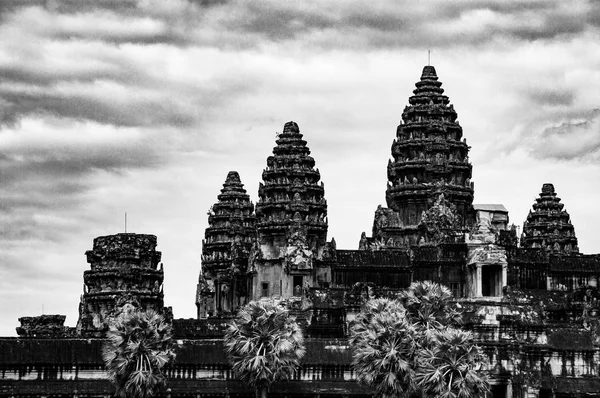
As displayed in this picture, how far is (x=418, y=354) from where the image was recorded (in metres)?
87.1

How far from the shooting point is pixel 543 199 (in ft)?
591

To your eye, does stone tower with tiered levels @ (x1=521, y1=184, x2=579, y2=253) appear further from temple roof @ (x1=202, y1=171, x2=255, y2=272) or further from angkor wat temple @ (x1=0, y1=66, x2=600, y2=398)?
temple roof @ (x1=202, y1=171, x2=255, y2=272)

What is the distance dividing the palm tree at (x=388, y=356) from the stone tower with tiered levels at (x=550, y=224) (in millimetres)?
83192

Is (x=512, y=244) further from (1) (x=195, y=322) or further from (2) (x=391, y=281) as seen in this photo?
(1) (x=195, y=322)

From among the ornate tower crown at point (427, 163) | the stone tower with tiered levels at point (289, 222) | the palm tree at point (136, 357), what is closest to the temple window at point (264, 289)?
the stone tower with tiered levels at point (289, 222)

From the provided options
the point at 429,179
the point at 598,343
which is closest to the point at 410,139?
the point at 429,179

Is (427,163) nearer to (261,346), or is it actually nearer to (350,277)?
(350,277)

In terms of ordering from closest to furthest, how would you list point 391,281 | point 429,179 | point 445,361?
point 445,361 < point 391,281 < point 429,179

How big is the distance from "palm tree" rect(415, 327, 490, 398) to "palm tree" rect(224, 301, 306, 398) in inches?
369

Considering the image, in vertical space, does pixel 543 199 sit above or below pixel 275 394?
above

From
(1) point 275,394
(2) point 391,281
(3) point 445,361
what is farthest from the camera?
(2) point 391,281

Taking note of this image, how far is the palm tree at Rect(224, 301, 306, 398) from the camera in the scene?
301 ft

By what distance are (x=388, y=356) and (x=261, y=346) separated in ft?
27.0

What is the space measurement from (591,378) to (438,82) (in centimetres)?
6373
